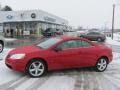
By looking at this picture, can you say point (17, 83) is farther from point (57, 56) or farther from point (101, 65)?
point (101, 65)

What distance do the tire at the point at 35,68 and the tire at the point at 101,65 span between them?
236 centimetres

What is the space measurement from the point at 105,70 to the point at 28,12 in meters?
38.8

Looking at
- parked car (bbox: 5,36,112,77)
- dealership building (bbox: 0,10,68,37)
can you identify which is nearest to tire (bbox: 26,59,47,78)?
parked car (bbox: 5,36,112,77)

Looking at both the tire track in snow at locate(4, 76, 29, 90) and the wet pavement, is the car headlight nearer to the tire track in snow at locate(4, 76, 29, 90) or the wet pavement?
the tire track in snow at locate(4, 76, 29, 90)

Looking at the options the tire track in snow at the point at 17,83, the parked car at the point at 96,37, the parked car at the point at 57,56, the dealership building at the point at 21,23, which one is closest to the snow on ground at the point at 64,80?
the tire track in snow at the point at 17,83

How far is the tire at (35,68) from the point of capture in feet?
28.0

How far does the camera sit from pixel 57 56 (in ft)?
29.0

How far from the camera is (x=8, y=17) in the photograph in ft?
161

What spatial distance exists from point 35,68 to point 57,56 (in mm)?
893

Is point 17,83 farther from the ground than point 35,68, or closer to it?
closer to it

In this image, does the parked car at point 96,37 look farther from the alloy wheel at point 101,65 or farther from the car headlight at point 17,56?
the car headlight at point 17,56

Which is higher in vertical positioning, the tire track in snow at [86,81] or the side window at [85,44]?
the side window at [85,44]

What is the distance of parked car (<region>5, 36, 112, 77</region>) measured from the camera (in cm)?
848

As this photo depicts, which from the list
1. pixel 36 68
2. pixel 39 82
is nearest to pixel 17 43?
pixel 36 68
